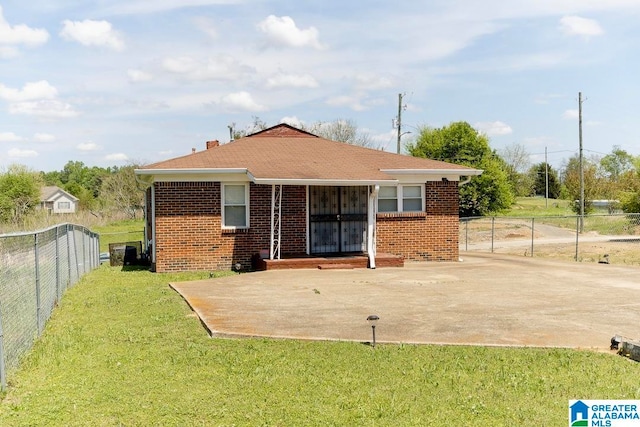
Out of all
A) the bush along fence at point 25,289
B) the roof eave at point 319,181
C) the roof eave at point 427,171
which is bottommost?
the bush along fence at point 25,289

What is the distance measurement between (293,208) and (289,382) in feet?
34.6

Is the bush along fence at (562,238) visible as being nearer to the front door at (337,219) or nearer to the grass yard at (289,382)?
the front door at (337,219)

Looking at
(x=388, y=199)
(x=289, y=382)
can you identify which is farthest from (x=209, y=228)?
(x=289, y=382)

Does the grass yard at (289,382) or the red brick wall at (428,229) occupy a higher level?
the red brick wall at (428,229)

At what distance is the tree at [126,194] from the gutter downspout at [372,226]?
4600cm

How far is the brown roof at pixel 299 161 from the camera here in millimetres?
15617

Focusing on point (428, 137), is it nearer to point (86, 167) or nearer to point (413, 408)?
point (413, 408)

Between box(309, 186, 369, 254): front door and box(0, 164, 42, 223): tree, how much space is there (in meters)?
38.9

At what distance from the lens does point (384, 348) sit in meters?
7.18

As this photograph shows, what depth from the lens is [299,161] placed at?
17297mm

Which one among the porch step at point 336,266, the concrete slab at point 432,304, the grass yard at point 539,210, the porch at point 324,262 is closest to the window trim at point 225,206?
the porch at point 324,262

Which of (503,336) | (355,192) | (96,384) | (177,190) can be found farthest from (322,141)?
(96,384)

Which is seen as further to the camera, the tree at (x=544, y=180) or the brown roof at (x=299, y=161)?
the tree at (x=544, y=180)

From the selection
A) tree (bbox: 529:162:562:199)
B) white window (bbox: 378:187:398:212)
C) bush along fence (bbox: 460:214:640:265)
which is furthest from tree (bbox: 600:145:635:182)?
white window (bbox: 378:187:398:212)
